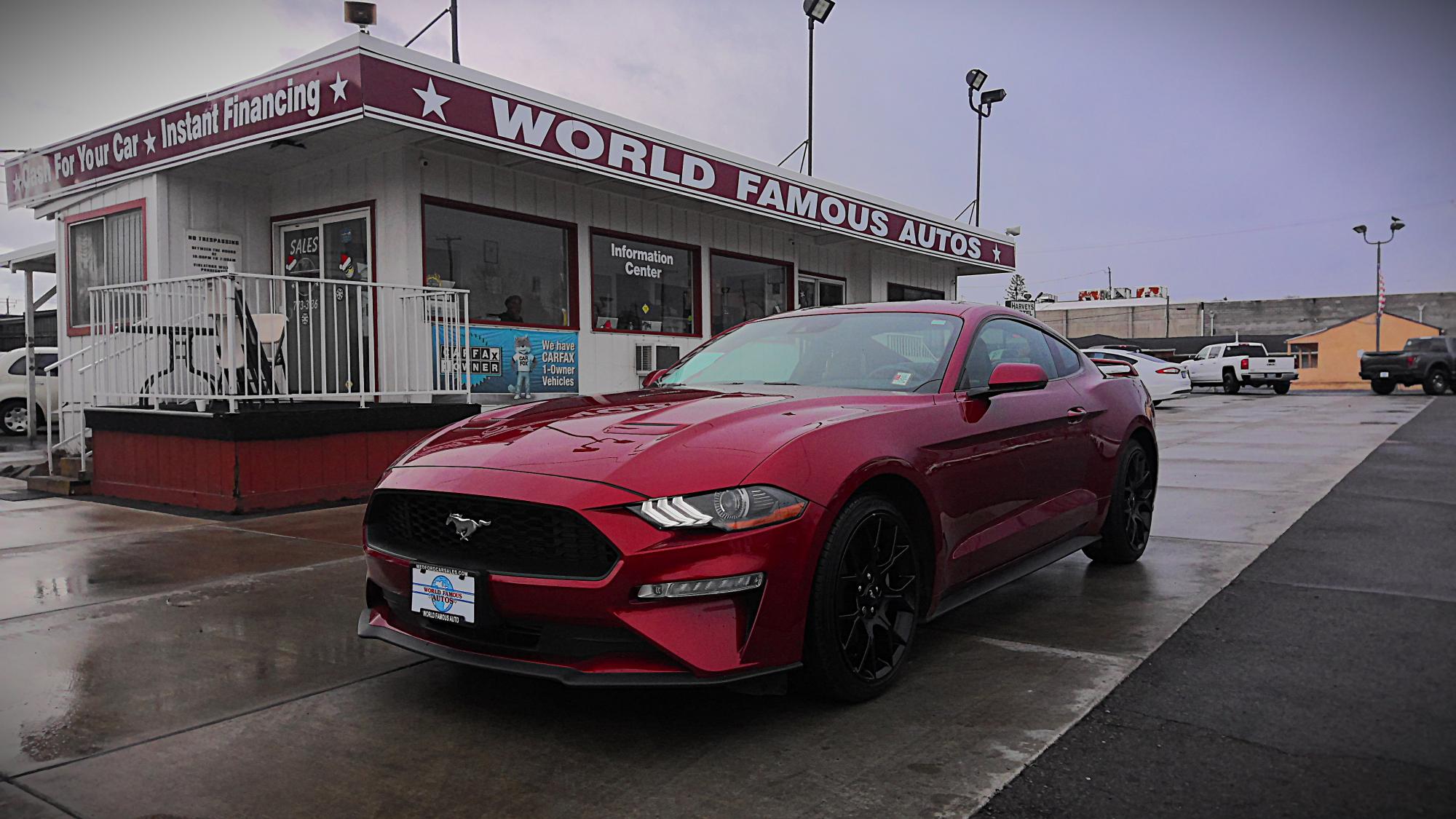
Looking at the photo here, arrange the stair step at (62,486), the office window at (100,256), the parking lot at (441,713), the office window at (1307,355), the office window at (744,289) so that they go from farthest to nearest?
1. the office window at (1307,355)
2. the office window at (744,289)
3. the office window at (100,256)
4. the stair step at (62,486)
5. the parking lot at (441,713)

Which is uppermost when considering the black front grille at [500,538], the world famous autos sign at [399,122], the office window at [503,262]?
the world famous autos sign at [399,122]

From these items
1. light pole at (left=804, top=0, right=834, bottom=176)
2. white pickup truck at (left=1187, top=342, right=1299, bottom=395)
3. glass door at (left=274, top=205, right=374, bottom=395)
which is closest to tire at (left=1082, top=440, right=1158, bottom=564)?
glass door at (left=274, top=205, right=374, bottom=395)

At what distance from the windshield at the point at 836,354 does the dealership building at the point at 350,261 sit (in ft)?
13.7

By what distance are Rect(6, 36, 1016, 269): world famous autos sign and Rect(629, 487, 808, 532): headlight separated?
6.24 meters

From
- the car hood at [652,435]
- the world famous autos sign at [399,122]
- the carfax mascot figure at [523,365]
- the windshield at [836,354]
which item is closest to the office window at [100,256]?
the world famous autos sign at [399,122]

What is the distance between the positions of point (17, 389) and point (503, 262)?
1140cm

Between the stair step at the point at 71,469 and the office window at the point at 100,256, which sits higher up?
the office window at the point at 100,256

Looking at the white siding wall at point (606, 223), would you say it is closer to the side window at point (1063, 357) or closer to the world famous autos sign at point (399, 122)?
the world famous autos sign at point (399, 122)

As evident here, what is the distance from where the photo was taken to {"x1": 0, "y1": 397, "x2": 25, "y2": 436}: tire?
16.4 meters

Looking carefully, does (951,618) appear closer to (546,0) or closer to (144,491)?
(144,491)

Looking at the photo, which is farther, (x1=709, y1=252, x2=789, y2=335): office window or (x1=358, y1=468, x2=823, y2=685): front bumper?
(x1=709, y1=252, x2=789, y2=335): office window

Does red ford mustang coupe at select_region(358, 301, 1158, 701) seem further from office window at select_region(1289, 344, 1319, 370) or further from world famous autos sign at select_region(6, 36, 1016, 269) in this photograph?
office window at select_region(1289, 344, 1319, 370)

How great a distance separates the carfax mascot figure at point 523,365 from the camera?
1049 centimetres

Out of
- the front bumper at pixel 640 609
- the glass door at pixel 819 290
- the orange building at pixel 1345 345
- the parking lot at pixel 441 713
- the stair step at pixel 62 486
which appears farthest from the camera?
the orange building at pixel 1345 345
